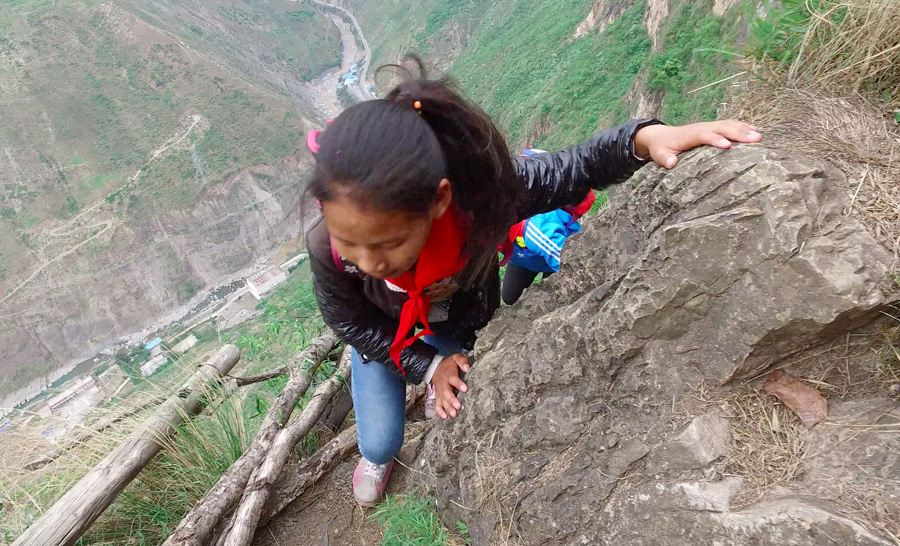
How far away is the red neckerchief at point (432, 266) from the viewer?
1.60 meters

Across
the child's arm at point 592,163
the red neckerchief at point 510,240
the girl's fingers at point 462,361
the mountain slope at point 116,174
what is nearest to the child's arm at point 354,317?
the girl's fingers at point 462,361

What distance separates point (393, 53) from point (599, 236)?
56490 mm

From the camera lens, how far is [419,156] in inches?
50.4

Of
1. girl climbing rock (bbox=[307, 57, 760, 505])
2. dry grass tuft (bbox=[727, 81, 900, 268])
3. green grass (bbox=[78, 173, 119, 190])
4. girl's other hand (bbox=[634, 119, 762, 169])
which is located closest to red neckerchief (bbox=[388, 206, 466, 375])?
girl climbing rock (bbox=[307, 57, 760, 505])

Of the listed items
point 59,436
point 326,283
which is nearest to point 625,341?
point 326,283

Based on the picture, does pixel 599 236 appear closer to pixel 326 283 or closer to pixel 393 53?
pixel 326 283

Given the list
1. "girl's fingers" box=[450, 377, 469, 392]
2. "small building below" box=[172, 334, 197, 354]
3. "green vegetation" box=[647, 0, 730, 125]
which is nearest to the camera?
"girl's fingers" box=[450, 377, 469, 392]

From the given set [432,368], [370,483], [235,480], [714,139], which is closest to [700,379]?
[714,139]

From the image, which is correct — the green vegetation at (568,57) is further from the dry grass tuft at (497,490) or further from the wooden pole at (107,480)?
the wooden pole at (107,480)

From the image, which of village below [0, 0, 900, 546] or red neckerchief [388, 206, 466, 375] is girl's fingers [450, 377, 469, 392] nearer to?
village below [0, 0, 900, 546]

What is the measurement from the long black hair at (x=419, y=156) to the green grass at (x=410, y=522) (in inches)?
47.8

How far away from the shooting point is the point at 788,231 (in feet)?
4.00

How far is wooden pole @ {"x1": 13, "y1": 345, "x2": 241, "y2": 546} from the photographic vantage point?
2088 millimetres

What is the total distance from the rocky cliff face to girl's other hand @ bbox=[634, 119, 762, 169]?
48mm
